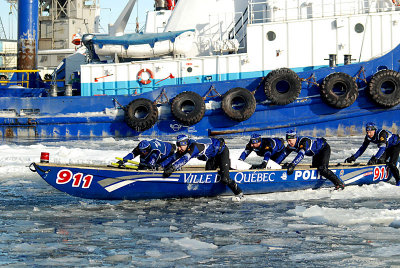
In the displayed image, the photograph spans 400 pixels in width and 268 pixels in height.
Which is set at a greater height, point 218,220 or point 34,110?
point 34,110

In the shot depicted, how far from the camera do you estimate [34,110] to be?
2211cm

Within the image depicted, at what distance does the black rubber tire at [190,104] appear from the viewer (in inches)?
789

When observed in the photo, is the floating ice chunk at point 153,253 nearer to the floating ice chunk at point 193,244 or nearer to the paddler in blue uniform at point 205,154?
the floating ice chunk at point 193,244

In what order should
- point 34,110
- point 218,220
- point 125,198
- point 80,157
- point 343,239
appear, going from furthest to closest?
1. point 34,110
2. point 80,157
3. point 125,198
4. point 218,220
5. point 343,239

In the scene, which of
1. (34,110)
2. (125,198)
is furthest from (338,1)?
(125,198)

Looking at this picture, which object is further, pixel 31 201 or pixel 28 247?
pixel 31 201

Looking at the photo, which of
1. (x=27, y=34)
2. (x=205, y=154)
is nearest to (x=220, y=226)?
(x=205, y=154)

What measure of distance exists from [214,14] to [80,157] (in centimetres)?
798

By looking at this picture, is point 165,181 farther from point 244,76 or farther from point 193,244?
point 244,76

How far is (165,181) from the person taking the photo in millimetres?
10875

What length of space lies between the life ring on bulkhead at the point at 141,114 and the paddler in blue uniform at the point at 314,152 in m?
8.96

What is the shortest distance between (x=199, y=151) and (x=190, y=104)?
30.9ft

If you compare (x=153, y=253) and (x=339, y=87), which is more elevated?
(x=339, y=87)

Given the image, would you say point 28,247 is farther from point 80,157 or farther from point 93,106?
point 93,106
